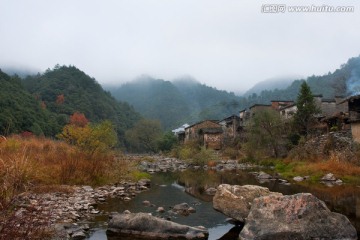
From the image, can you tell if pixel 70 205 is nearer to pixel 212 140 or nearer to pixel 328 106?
pixel 328 106

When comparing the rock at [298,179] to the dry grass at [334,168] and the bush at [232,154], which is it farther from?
the bush at [232,154]

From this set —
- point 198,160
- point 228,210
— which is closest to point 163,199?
point 228,210

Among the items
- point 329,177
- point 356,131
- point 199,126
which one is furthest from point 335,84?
point 329,177

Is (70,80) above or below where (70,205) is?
above

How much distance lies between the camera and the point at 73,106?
236ft

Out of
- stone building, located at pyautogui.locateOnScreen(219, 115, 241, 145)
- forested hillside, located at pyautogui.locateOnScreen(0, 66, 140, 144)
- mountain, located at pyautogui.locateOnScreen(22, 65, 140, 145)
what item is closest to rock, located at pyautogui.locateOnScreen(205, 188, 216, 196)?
forested hillside, located at pyautogui.locateOnScreen(0, 66, 140, 144)

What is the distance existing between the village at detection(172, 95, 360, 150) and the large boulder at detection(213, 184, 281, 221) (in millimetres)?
21099

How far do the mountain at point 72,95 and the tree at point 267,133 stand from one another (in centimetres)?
3819

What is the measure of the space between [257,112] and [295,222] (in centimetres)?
2884

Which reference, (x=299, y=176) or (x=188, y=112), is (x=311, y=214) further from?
(x=188, y=112)

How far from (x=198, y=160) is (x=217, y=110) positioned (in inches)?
3082

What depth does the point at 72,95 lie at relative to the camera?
74.6 metres

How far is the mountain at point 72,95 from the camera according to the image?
228ft

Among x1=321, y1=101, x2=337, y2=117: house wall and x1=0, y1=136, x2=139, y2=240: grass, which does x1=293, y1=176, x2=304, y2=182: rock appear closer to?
x1=0, y1=136, x2=139, y2=240: grass
